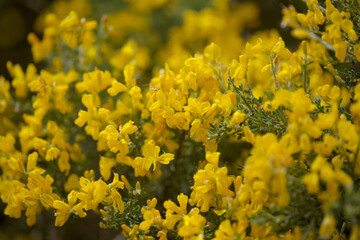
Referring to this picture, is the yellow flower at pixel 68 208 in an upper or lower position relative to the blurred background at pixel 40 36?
upper

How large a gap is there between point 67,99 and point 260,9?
2347 millimetres

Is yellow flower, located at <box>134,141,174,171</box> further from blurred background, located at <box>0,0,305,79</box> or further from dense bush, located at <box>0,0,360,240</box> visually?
blurred background, located at <box>0,0,305,79</box>

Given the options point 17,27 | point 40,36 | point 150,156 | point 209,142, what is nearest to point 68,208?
point 150,156

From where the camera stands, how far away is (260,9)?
390cm

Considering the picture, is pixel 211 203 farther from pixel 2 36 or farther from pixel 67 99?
pixel 2 36

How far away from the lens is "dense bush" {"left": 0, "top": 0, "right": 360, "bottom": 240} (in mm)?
1250

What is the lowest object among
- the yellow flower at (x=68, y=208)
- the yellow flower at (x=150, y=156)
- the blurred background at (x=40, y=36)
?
the blurred background at (x=40, y=36)

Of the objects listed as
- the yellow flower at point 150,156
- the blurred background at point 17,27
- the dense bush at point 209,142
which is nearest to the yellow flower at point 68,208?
the dense bush at point 209,142

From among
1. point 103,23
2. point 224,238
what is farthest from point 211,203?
point 103,23

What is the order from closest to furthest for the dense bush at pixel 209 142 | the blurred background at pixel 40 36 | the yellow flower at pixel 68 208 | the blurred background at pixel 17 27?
the dense bush at pixel 209 142
the yellow flower at pixel 68 208
the blurred background at pixel 40 36
the blurred background at pixel 17 27

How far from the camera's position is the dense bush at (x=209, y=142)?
125 cm

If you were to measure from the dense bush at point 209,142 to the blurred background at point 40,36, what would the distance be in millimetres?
531

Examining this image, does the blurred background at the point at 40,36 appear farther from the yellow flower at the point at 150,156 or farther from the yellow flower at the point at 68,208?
the yellow flower at the point at 150,156

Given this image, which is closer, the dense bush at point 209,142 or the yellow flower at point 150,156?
the dense bush at point 209,142
